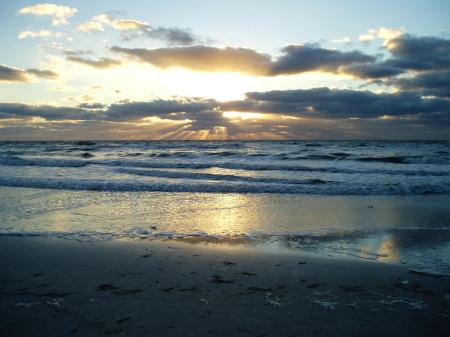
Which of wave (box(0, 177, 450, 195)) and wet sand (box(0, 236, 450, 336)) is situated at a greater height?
wave (box(0, 177, 450, 195))

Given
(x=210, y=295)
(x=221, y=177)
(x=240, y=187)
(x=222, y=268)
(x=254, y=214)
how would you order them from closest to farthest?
1. (x=210, y=295)
2. (x=222, y=268)
3. (x=254, y=214)
4. (x=240, y=187)
5. (x=221, y=177)

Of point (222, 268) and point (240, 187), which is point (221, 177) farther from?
point (222, 268)

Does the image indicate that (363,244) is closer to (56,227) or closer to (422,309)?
(422,309)

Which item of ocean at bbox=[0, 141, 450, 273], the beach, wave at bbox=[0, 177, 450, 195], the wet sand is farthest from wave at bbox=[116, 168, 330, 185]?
the wet sand

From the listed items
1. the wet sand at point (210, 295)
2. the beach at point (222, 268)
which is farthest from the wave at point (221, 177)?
the wet sand at point (210, 295)

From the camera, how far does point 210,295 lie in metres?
3.22

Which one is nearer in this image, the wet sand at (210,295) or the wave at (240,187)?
the wet sand at (210,295)

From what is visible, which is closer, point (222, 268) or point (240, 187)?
point (222, 268)

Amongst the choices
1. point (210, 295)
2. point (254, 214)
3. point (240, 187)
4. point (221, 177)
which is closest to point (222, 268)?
point (210, 295)

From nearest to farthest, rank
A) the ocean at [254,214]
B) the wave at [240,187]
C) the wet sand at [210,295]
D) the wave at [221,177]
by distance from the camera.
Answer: the wet sand at [210,295] < the ocean at [254,214] < the wave at [240,187] < the wave at [221,177]

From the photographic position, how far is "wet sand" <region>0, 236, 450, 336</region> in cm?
267

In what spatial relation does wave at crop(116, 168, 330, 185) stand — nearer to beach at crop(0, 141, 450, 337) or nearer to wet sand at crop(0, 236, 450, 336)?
beach at crop(0, 141, 450, 337)

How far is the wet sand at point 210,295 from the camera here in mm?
2674

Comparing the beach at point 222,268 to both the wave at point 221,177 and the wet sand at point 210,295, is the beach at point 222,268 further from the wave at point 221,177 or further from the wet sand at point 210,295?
the wave at point 221,177
